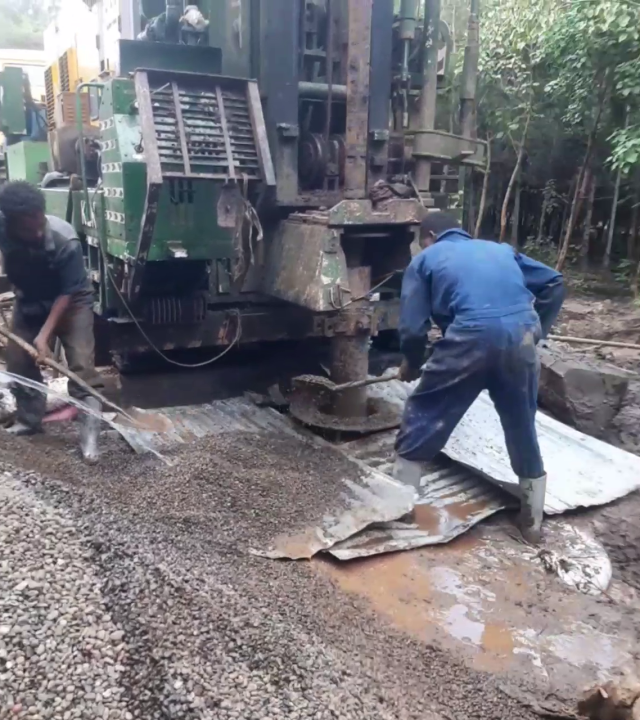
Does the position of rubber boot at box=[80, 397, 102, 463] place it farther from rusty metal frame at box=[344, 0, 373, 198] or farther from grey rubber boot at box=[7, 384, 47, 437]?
rusty metal frame at box=[344, 0, 373, 198]

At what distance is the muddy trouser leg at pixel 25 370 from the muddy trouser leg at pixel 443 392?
6.28 feet

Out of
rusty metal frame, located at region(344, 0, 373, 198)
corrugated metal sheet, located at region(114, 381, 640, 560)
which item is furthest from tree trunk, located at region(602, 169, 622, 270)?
rusty metal frame, located at region(344, 0, 373, 198)

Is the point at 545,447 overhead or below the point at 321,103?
below

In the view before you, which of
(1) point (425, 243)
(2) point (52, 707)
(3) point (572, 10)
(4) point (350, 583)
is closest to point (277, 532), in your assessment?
(4) point (350, 583)

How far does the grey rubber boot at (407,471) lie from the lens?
3.54 m

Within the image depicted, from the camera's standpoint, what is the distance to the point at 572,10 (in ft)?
25.5

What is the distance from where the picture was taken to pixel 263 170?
3506 mm

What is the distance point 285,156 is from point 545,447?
6.94 ft

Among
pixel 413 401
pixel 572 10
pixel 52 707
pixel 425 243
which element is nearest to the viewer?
pixel 52 707

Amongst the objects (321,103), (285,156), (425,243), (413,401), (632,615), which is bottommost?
(632,615)

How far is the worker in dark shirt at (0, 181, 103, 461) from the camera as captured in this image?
11.4 feet

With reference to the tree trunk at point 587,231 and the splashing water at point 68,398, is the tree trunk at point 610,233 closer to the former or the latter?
the tree trunk at point 587,231

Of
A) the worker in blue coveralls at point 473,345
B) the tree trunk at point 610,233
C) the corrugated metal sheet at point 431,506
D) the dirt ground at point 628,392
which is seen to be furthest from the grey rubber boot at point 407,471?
Answer: the tree trunk at point 610,233

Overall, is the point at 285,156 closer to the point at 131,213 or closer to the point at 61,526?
the point at 131,213
